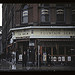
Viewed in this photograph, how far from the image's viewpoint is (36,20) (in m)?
20.5

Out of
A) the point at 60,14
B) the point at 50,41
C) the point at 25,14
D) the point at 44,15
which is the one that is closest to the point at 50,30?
the point at 50,41

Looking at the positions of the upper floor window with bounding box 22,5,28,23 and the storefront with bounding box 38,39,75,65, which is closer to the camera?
the storefront with bounding box 38,39,75,65

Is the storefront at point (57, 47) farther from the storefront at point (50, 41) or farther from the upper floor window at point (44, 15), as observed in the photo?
the upper floor window at point (44, 15)

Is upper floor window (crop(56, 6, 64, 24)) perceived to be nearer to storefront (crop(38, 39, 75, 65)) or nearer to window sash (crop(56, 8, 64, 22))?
window sash (crop(56, 8, 64, 22))

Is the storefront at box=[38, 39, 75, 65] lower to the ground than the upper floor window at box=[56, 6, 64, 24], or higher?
lower

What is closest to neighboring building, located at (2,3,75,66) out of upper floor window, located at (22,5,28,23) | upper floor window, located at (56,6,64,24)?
upper floor window, located at (56,6,64,24)

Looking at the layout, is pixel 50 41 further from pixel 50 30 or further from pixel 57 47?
pixel 50 30

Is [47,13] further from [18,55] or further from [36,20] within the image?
[18,55]

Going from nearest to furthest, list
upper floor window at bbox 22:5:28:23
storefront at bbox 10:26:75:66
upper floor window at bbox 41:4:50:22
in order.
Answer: storefront at bbox 10:26:75:66 → upper floor window at bbox 41:4:50:22 → upper floor window at bbox 22:5:28:23

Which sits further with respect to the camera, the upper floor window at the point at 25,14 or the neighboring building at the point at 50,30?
the upper floor window at the point at 25,14

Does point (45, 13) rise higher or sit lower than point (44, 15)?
higher

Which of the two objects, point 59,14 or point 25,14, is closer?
point 59,14

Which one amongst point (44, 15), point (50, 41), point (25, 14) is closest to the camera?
point (50, 41)

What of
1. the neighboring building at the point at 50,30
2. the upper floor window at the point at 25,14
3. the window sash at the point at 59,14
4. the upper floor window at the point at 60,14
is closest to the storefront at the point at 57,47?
the neighboring building at the point at 50,30
